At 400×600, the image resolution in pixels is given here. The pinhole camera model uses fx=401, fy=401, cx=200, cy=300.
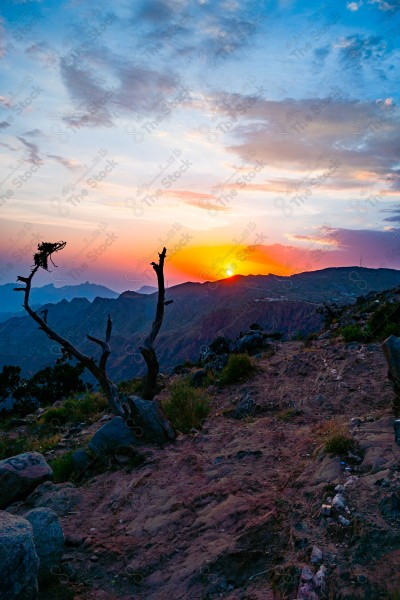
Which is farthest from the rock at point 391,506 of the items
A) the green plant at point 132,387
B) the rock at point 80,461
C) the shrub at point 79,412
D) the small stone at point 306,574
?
the green plant at point 132,387

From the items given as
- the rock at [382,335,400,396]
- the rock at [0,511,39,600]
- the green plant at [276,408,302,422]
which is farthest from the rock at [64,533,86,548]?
the rock at [382,335,400,396]

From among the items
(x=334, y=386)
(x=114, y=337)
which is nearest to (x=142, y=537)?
(x=334, y=386)

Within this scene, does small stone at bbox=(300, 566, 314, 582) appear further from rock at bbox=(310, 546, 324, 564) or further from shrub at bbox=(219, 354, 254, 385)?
shrub at bbox=(219, 354, 254, 385)

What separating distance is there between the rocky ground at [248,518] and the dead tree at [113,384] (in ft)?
2.11

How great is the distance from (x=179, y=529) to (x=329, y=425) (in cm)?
387

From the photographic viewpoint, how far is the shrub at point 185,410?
34.9 feet

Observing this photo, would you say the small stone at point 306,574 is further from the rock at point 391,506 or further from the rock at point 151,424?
the rock at point 151,424

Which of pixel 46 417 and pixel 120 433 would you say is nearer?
pixel 120 433

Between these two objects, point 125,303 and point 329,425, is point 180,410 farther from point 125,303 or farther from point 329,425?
point 125,303

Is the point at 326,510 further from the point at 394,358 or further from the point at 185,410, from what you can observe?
the point at 185,410

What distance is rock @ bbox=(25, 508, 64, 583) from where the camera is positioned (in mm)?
5340

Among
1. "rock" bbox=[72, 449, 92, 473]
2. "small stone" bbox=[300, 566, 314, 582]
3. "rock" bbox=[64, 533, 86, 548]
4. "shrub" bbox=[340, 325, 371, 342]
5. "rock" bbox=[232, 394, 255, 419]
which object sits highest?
"shrub" bbox=[340, 325, 371, 342]

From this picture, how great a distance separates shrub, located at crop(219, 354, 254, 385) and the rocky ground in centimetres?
450

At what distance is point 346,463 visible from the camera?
6.16 meters
